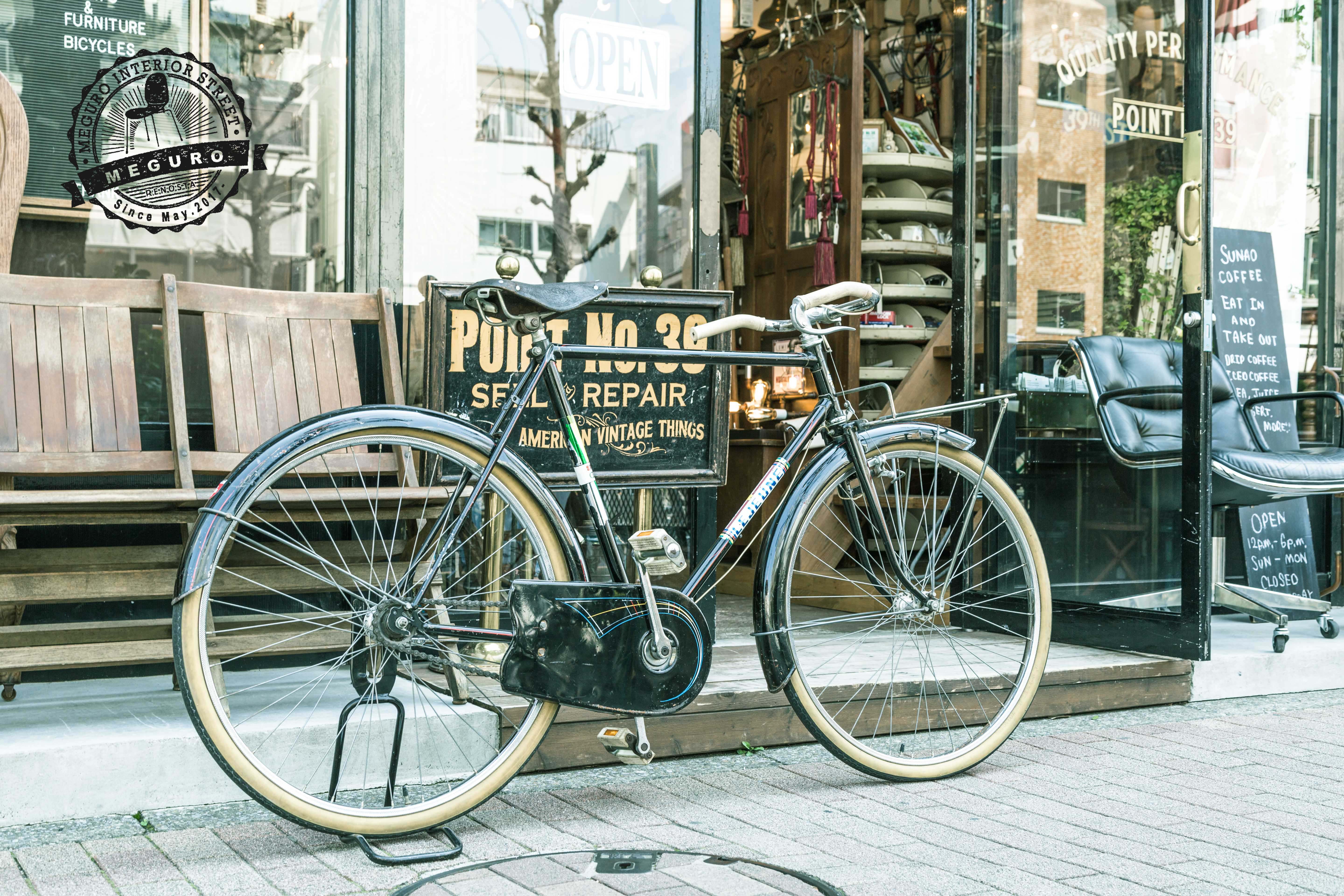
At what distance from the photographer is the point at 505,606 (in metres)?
2.74

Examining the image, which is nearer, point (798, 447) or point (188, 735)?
point (188, 735)

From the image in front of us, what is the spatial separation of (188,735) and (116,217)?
1.70m

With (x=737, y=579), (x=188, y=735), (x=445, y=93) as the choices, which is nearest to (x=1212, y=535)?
(x=737, y=579)

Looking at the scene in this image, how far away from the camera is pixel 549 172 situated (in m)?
4.07

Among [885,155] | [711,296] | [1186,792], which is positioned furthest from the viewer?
[885,155]

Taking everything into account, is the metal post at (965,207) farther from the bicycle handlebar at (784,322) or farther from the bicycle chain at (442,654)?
the bicycle chain at (442,654)

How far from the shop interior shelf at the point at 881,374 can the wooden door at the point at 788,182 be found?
93mm

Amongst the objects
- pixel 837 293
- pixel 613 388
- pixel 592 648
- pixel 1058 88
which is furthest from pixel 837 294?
pixel 1058 88

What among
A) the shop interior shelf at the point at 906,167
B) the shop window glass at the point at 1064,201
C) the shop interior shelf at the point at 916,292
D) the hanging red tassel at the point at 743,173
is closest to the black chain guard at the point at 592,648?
the shop window glass at the point at 1064,201

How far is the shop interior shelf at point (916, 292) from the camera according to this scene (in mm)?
6945

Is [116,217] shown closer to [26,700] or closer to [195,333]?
[195,333]

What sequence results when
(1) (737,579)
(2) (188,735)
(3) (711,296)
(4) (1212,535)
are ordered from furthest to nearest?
(1) (737,579) → (4) (1212,535) → (3) (711,296) → (2) (188,735)

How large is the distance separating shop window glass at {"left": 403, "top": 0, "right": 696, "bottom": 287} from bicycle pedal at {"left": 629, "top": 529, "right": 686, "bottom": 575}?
59.3 inches

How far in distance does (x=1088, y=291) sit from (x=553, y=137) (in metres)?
2.12
